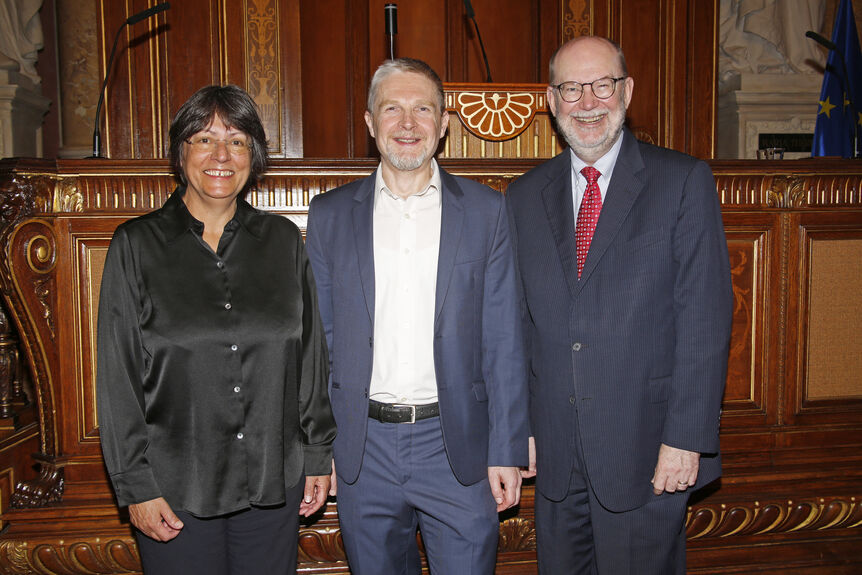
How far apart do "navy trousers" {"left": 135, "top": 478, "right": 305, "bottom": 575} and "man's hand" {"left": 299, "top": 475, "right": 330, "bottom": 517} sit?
0.04 meters

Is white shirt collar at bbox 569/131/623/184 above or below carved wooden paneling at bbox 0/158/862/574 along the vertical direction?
above

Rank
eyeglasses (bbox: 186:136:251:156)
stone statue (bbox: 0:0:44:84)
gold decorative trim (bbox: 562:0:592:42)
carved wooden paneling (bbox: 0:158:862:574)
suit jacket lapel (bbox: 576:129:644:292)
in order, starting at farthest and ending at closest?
gold decorative trim (bbox: 562:0:592:42) < stone statue (bbox: 0:0:44:84) < carved wooden paneling (bbox: 0:158:862:574) < suit jacket lapel (bbox: 576:129:644:292) < eyeglasses (bbox: 186:136:251:156)

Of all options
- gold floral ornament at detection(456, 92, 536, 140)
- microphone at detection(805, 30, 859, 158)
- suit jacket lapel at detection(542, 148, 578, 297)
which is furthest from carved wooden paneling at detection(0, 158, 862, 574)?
suit jacket lapel at detection(542, 148, 578, 297)

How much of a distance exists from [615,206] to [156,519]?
1393 mm

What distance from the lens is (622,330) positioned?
1757mm

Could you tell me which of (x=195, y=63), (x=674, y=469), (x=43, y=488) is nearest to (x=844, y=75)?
(x=674, y=469)

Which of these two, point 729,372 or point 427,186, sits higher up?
point 427,186

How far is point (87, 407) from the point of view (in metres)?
2.41

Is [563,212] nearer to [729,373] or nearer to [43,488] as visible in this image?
[729,373]

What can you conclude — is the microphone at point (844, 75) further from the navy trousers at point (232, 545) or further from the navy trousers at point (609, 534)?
the navy trousers at point (232, 545)

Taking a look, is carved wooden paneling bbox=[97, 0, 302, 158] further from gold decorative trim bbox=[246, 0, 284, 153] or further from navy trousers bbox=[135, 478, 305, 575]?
navy trousers bbox=[135, 478, 305, 575]

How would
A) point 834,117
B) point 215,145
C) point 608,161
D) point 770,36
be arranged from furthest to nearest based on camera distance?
point 770,36 < point 834,117 < point 608,161 < point 215,145

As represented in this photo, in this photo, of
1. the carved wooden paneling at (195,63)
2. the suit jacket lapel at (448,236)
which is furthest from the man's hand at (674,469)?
the carved wooden paneling at (195,63)

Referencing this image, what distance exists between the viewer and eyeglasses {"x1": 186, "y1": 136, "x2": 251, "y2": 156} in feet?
5.48
